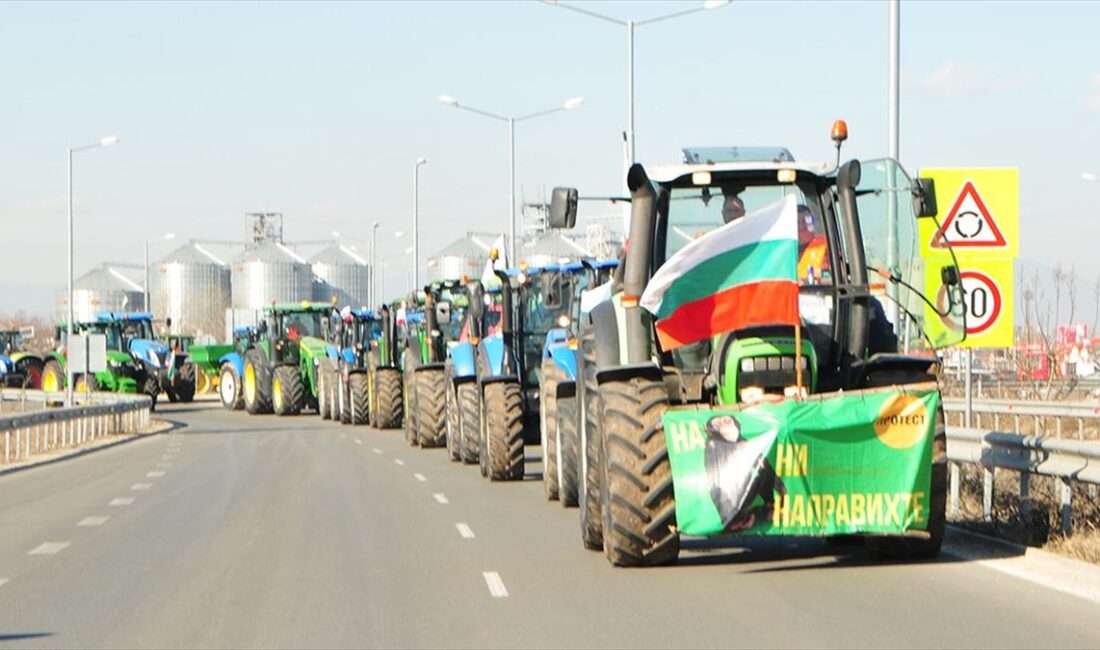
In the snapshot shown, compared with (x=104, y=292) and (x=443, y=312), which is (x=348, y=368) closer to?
(x=443, y=312)

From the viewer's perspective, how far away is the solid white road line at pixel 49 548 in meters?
15.7

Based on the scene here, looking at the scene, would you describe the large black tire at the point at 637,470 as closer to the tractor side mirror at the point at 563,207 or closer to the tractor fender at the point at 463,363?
the tractor side mirror at the point at 563,207

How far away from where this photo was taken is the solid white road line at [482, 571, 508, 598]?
484 inches

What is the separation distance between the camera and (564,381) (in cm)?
1852

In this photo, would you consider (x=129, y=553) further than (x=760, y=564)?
Yes

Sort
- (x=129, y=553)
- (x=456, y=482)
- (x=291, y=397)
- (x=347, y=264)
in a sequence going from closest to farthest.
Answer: (x=129, y=553) → (x=456, y=482) → (x=291, y=397) → (x=347, y=264)

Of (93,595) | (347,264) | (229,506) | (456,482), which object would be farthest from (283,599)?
(347,264)

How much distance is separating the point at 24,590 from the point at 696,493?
4.84 metres

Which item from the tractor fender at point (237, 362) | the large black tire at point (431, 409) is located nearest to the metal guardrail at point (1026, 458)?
the large black tire at point (431, 409)

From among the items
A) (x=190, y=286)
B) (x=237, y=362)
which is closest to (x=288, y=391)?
(x=237, y=362)

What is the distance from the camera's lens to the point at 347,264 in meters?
122

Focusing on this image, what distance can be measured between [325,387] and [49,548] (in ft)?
97.9

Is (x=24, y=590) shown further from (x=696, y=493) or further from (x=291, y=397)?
(x=291, y=397)

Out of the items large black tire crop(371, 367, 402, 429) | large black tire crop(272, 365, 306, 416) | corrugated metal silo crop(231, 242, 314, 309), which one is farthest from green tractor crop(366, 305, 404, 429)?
corrugated metal silo crop(231, 242, 314, 309)
